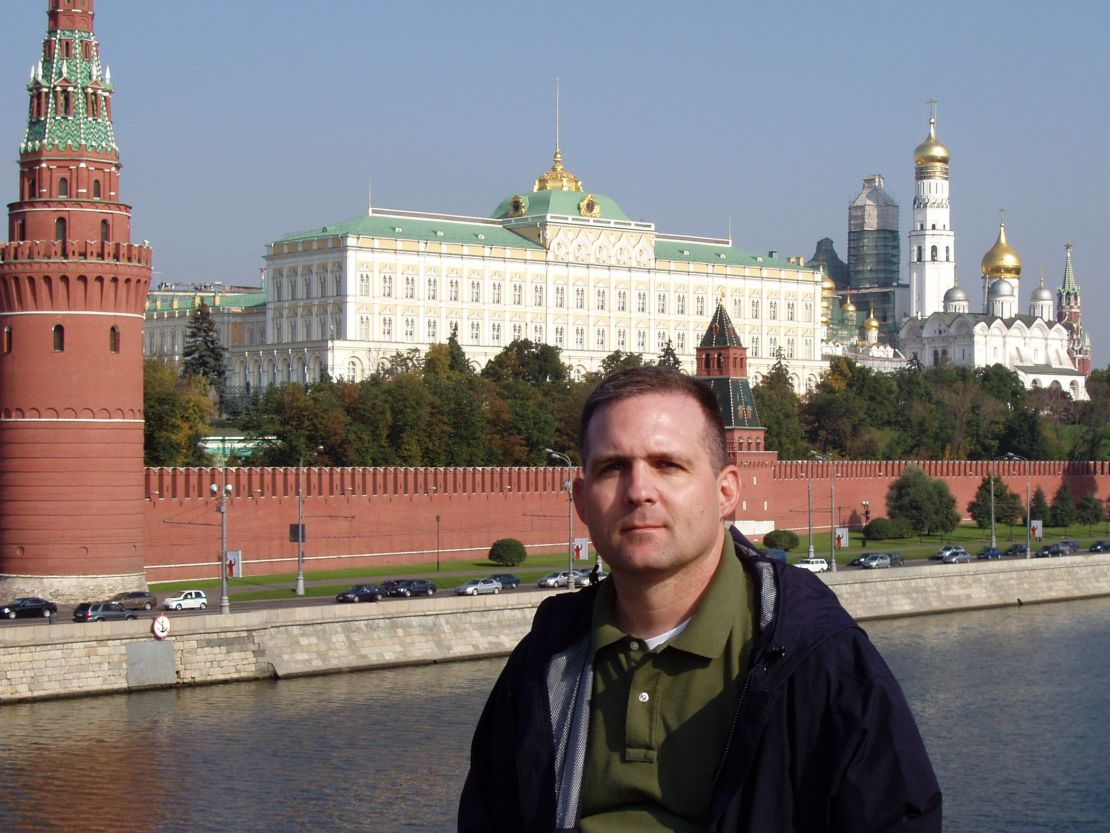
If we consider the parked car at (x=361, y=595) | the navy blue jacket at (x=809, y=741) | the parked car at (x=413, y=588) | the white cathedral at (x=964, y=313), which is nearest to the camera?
the navy blue jacket at (x=809, y=741)

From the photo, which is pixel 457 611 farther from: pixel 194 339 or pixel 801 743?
pixel 194 339

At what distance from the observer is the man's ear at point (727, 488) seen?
14.7ft

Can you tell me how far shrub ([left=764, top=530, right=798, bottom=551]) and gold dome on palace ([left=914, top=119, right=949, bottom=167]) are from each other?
8068 cm

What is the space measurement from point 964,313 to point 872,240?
138ft

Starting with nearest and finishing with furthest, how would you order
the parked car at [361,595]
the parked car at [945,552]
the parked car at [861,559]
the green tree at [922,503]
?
1. the parked car at [361,595]
2. the parked car at [861,559]
3. the parked car at [945,552]
4. the green tree at [922,503]

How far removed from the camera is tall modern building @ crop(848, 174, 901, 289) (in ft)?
563

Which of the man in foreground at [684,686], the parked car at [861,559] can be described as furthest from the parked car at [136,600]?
the man in foreground at [684,686]

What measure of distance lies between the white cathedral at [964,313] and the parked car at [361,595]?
8188cm

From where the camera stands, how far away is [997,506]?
224ft

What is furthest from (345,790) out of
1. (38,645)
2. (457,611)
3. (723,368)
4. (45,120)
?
(723,368)

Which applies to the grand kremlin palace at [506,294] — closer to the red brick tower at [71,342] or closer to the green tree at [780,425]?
the green tree at [780,425]

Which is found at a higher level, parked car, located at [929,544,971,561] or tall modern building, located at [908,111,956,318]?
tall modern building, located at [908,111,956,318]

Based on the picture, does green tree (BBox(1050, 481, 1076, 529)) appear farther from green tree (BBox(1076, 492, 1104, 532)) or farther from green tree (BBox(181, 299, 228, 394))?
green tree (BBox(181, 299, 228, 394))

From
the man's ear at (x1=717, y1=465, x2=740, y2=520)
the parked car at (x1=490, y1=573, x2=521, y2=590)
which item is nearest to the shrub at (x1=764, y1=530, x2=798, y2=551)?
the parked car at (x1=490, y1=573, x2=521, y2=590)
